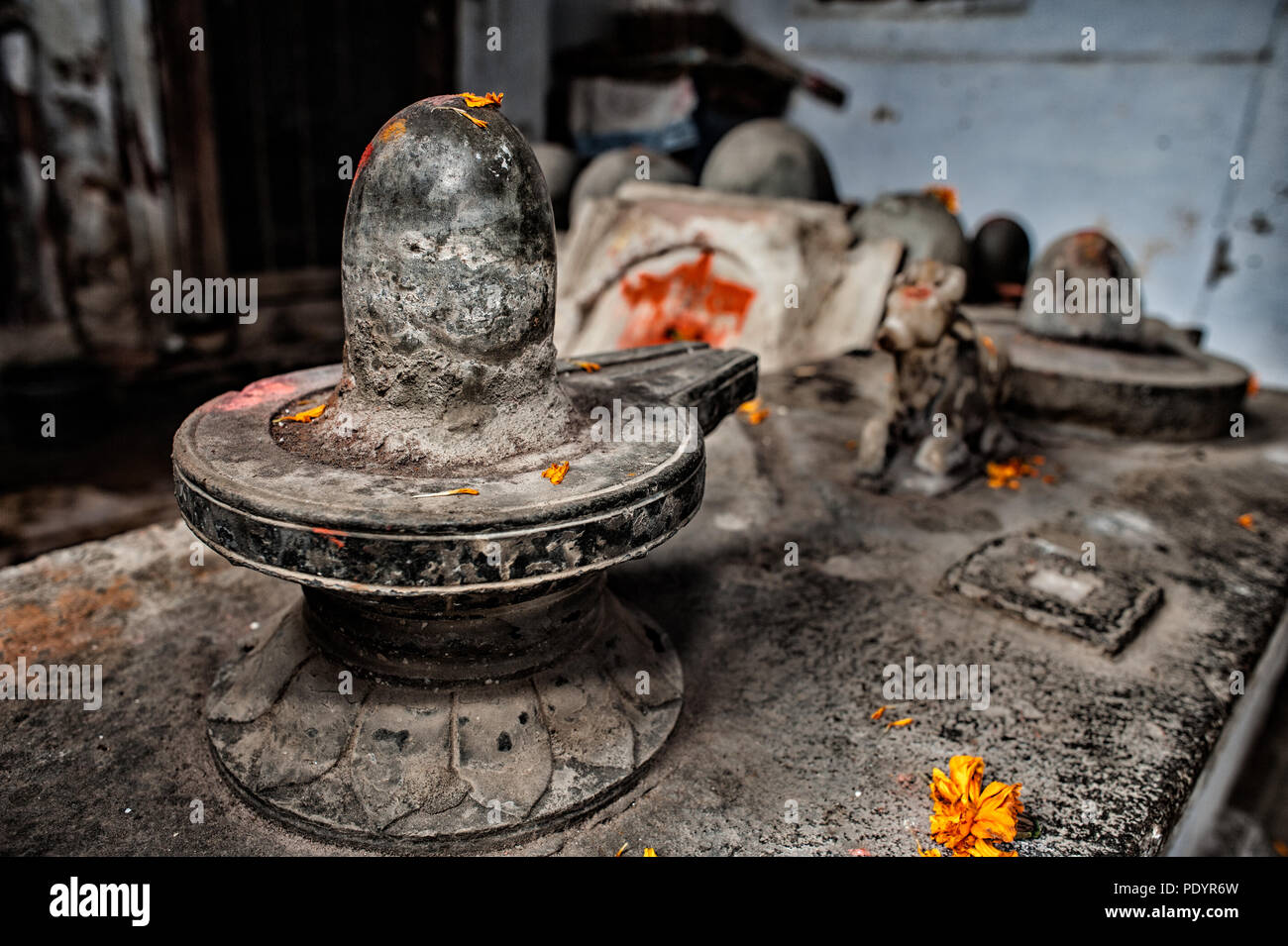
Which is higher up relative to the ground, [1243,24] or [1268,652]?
[1243,24]

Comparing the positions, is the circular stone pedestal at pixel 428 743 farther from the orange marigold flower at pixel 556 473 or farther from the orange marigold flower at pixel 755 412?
the orange marigold flower at pixel 755 412

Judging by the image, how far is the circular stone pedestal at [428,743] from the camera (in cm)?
170

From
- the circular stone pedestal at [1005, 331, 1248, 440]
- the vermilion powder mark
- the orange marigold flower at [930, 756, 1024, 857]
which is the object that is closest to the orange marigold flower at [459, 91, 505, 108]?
the orange marigold flower at [930, 756, 1024, 857]

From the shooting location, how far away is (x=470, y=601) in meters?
1.67

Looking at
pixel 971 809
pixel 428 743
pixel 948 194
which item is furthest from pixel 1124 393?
pixel 948 194

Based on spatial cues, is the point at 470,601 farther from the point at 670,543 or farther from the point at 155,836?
the point at 670,543

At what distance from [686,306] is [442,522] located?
4403mm

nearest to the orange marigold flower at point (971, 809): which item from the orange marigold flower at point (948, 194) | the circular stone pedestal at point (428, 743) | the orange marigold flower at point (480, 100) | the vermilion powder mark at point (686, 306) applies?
the circular stone pedestal at point (428, 743)

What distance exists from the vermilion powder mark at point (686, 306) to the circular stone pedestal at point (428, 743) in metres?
3.69

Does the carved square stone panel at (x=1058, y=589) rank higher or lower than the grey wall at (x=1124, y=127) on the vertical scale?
lower

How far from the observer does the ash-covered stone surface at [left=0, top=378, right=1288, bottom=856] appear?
1.78 meters

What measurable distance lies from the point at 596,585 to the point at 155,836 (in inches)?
40.5

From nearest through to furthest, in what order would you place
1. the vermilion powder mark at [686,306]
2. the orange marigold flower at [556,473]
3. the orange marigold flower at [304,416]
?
the orange marigold flower at [556,473] < the orange marigold flower at [304,416] < the vermilion powder mark at [686,306]

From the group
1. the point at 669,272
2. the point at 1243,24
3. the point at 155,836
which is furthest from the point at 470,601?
the point at 1243,24
